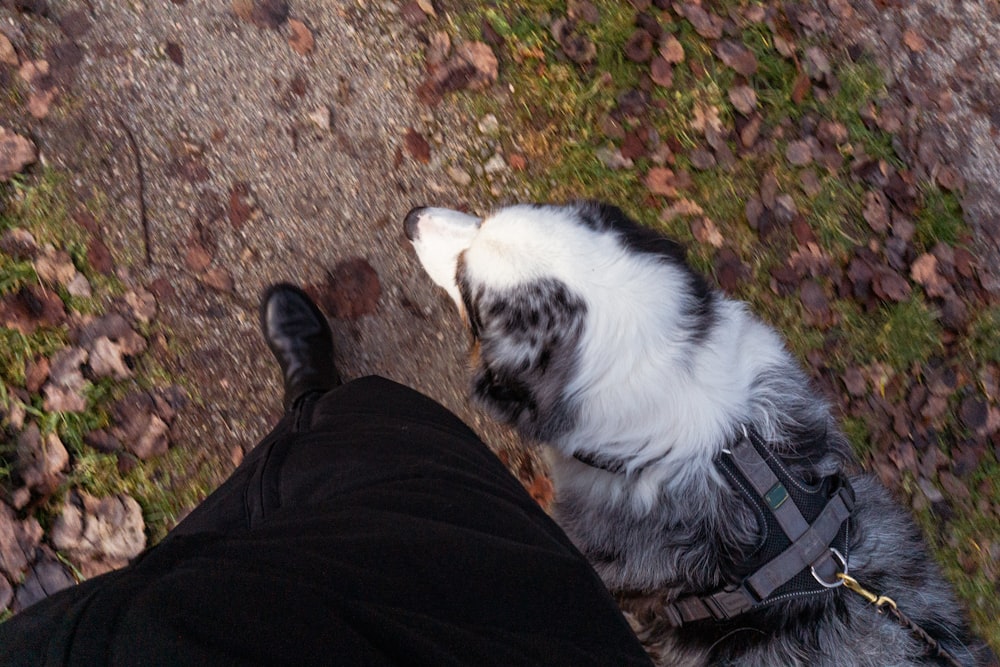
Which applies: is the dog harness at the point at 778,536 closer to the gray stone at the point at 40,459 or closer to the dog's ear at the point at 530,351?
the dog's ear at the point at 530,351

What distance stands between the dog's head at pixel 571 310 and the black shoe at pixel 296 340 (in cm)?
91

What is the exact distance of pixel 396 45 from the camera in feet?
10.7

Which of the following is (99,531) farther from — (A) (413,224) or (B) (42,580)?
(A) (413,224)

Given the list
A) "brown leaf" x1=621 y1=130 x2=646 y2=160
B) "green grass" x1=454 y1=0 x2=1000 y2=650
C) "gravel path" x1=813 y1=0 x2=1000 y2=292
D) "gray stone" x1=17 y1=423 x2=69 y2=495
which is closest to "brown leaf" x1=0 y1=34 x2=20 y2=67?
"gray stone" x1=17 y1=423 x2=69 y2=495

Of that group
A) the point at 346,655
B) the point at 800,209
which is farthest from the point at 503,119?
the point at 346,655

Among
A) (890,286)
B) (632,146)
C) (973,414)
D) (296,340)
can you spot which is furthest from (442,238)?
(973,414)

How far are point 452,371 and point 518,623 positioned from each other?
173cm

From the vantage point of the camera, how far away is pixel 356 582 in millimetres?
1397

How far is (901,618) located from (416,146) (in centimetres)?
272

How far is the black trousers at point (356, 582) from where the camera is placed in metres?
1.22

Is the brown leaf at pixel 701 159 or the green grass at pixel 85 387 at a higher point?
the brown leaf at pixel 701 159

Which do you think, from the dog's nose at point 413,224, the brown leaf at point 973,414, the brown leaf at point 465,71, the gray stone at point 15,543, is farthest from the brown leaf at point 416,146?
the brown leaf at point 973,414

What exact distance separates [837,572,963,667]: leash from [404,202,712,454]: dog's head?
2.62ft

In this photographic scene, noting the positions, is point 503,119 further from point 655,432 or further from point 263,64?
point 655,432
